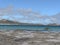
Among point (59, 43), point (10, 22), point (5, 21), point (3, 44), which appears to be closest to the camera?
point (3, 44)

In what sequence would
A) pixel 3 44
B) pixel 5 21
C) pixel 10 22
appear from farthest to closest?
pixel 5 21, pixel 10 22, pixel 3 44

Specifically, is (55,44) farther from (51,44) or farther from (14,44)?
(14,44)

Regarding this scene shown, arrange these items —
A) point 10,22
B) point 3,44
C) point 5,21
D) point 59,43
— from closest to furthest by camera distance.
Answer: point 3,44, point 59,43, point 10,22, point 5,21

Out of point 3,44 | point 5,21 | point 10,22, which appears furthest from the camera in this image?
point 5,21

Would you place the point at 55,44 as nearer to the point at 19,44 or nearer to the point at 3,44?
the point at 19,44

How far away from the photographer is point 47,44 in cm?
3098

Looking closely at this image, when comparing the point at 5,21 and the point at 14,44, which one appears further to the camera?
the point at 5,21

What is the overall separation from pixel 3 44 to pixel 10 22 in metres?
145

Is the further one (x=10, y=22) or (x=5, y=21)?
(x=5, y=21)

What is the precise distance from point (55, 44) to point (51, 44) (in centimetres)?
50

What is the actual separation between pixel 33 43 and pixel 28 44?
1307mm

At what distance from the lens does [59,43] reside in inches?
1255

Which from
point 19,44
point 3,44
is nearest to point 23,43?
point 19,44

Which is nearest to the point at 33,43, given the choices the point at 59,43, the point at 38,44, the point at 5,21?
the point at 38,44
